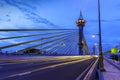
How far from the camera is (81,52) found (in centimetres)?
11488

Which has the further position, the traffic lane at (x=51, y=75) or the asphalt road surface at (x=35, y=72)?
the asphalt road surface at (x=35, y=72)

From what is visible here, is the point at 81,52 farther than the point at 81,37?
Yes

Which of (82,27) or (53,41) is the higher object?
(82,27)

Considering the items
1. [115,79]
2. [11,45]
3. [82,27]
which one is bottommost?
[115,79]

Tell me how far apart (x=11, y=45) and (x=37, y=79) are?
1709 cm

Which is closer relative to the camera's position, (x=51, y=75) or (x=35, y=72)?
(x=51, y=75)

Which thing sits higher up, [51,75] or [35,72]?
[35,72]

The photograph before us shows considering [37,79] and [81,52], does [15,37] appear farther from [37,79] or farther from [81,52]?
[81,52]

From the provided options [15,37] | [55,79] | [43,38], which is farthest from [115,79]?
[43,38]

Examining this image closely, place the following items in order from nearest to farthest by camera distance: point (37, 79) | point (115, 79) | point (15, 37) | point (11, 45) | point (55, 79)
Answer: point (37, 79) → point (55, 79) → point (115, 79) → point (11, 45) → point (15, 37)

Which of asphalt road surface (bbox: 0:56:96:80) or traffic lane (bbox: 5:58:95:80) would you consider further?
asphalt road surface (bbox: 0:56:96:80)

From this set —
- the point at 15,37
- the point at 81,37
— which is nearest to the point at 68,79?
the point at 15,37

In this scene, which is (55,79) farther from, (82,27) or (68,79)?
(82,27)

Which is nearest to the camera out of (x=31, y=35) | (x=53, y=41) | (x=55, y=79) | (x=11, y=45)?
(x=55, y=79)
